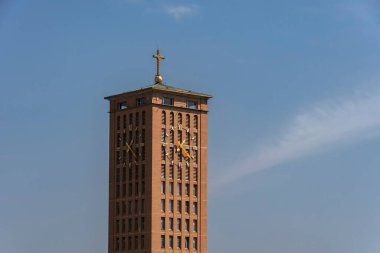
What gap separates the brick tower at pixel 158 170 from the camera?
157875 millimetres

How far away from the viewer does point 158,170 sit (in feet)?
519

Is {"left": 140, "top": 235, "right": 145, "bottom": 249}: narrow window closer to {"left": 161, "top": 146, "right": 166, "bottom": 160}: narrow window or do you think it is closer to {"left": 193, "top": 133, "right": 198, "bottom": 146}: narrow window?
{"left": 161, "top": 146, "right": 166, "bottom": 160}: narrow window

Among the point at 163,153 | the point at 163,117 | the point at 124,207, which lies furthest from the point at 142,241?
the point at 163,117

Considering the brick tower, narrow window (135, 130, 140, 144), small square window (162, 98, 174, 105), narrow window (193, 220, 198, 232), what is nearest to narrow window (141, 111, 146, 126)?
the brick tower

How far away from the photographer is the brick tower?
15788 cm

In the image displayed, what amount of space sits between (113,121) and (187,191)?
42.5ft

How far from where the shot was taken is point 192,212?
16088 cm

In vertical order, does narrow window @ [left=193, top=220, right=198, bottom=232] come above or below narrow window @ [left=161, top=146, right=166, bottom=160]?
below

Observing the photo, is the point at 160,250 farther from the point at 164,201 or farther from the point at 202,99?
the point at 202,99

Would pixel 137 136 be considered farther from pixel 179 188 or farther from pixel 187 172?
pixel 179 188

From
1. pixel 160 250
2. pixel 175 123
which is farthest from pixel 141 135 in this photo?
pixel 160 250

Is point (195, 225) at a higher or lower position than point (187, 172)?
lower

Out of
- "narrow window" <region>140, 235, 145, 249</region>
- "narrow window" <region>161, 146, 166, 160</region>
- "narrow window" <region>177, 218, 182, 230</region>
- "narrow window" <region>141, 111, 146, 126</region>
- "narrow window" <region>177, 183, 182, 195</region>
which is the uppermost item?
"narrow window" <region>141, 111, 146, 126</region>

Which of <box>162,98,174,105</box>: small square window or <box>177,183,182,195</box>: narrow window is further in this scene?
<box>177,183,182,195</box>: narrow window
